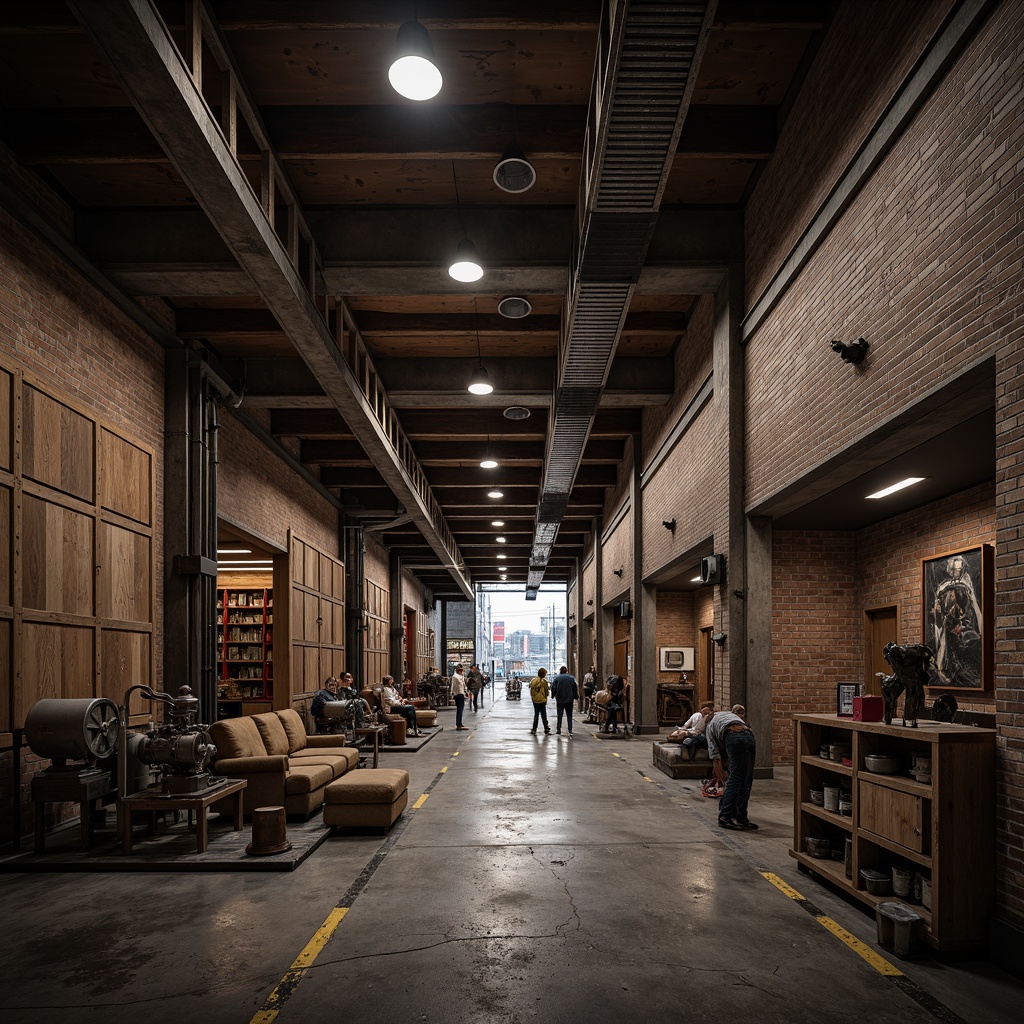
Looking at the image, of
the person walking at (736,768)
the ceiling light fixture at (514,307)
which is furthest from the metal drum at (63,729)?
the ceiling light fixture at (514,307)

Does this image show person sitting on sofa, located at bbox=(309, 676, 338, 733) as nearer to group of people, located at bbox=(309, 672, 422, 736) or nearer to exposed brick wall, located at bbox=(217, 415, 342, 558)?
group of people, located at bbox=(309, 672, 422, 736)

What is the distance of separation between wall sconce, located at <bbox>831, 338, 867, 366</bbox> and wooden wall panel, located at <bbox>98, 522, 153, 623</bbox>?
7.55m

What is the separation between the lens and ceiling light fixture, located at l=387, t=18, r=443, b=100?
589 centimetres

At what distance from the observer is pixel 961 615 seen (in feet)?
30.6

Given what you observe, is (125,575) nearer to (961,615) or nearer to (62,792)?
(62,792)

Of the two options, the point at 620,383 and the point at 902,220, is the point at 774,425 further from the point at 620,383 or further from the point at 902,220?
the point at 620,383

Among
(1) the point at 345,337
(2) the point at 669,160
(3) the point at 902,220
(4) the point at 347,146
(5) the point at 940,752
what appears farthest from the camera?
(1) the point at 345,337

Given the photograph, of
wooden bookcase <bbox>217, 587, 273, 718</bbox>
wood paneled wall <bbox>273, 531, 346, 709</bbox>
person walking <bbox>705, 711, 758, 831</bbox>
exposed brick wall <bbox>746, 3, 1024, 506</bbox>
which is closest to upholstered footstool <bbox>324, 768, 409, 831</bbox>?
person walking <bbox>705, 711, 758, 831</bbox>

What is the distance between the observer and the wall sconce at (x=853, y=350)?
22.6ft

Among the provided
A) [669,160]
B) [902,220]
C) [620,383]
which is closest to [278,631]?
[620,383]

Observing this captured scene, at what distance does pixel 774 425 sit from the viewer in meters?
9.37

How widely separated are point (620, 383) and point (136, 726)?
9.25 meters

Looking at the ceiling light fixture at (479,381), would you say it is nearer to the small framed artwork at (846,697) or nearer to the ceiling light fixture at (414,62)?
the ceiling light fixture at (414,62)

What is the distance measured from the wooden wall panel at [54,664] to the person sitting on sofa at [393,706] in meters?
9.84
